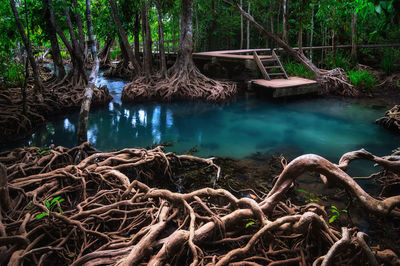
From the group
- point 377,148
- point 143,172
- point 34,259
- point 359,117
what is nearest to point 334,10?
point 359,117

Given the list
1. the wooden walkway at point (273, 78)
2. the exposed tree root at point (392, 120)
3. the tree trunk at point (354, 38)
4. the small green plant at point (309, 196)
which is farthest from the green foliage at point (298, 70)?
the small green plant at point (309, 196)

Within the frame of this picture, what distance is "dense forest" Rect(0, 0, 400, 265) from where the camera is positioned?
2180mm

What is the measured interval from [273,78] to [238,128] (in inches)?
173

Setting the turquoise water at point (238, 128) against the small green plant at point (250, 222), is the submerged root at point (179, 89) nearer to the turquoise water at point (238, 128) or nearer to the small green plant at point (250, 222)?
the turquoise water at point (238, 128)

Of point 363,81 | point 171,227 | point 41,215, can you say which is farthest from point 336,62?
point 41,215

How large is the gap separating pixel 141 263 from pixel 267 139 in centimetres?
489

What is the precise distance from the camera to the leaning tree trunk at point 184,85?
1000 cm

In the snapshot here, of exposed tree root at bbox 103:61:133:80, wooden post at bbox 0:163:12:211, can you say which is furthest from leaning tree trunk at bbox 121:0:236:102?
wooden post at bbox 0:163:12:211

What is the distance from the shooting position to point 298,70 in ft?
37.3

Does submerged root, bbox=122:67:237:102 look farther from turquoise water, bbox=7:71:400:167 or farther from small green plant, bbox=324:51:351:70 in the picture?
small green plant, bbox=324:51:351:70

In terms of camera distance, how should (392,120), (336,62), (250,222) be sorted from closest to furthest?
(250,222) < (392,120) < (336,62)

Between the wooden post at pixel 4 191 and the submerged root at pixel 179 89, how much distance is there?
7494 mm

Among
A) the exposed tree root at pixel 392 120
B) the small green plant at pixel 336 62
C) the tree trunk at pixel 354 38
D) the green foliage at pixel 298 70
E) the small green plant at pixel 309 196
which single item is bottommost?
the small green plant at pixel 309 196

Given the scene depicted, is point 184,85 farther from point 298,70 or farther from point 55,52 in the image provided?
point 298,70
